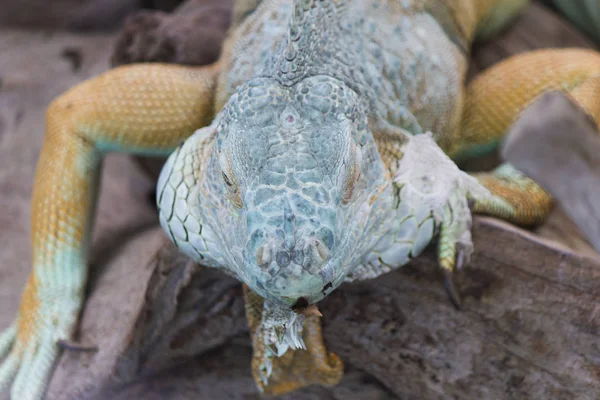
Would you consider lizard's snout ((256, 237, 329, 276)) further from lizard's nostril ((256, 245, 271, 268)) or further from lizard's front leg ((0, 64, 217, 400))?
lizard's front leg ((0, 64, 217, 400))

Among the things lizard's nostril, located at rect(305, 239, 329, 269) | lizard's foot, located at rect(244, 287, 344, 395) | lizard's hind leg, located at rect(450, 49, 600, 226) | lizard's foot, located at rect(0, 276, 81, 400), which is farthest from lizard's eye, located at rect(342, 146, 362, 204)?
lizard's foot, located at rect(0, 276, 81, 400)

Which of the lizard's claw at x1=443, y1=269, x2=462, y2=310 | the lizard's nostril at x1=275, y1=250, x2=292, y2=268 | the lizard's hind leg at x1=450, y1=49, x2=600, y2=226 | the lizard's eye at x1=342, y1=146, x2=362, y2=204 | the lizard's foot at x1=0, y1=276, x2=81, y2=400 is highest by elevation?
the lizard's eye at x1=342, y1=146, x2=362, y2=204

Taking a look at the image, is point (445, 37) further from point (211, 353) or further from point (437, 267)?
point (211, 353)

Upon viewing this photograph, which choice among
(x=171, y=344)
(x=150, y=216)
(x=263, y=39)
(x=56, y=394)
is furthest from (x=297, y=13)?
(x=150, y=216)

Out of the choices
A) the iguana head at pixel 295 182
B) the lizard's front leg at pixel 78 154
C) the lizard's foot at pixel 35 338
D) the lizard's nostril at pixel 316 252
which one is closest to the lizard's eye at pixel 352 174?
the iguana head at pixel 295 182

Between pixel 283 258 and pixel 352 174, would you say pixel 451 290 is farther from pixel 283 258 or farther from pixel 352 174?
pixel 283 258

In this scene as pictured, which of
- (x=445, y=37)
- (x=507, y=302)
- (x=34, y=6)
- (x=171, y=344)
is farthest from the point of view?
(x=34, y=6)
